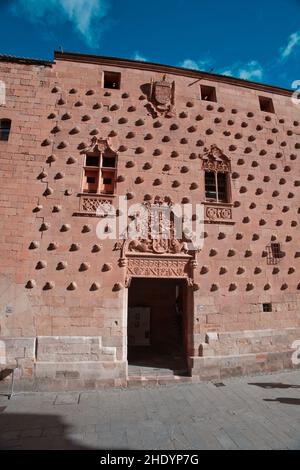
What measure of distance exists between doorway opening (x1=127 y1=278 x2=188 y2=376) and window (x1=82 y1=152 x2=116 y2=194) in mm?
4011

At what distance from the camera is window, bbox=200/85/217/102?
9.65 m

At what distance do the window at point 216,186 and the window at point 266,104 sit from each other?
150 inches

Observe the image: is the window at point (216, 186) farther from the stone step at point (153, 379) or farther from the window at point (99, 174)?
the stone step at point (153, 379)

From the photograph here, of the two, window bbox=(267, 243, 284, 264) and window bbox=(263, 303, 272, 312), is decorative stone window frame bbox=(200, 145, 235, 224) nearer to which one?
window bbox=(267, 243, 284, 264)

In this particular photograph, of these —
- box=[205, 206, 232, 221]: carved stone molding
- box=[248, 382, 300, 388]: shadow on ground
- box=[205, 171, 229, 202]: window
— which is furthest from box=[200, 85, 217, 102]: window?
box=[248, 382, 300, 388]: shadow on ground

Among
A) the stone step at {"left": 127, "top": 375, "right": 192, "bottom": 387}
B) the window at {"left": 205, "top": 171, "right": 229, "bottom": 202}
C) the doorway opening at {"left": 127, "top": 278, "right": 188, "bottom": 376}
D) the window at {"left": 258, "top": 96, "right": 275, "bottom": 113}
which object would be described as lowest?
the stone step at {"left": 127, "top": 375, "right": 192, "bottom": 387}

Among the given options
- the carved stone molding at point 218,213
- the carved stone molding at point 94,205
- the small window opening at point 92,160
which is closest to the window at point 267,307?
the carved stone molding at point 218,213

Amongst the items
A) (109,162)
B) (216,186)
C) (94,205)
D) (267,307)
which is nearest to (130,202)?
(94,205)

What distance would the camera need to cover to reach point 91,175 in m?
8.11

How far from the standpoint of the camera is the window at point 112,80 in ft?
29.6

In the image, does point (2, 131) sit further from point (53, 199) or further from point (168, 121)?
point (168, 121)

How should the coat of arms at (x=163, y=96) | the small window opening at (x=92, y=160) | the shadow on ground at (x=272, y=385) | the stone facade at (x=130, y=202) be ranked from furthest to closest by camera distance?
the coat of arms at (x=163, y=96) < the small window opening at (x=92, y=160) < the stone facade at (x=130, y=202) < the shadow on ground at (x=272, y=385)

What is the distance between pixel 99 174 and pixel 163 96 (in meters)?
3.67
